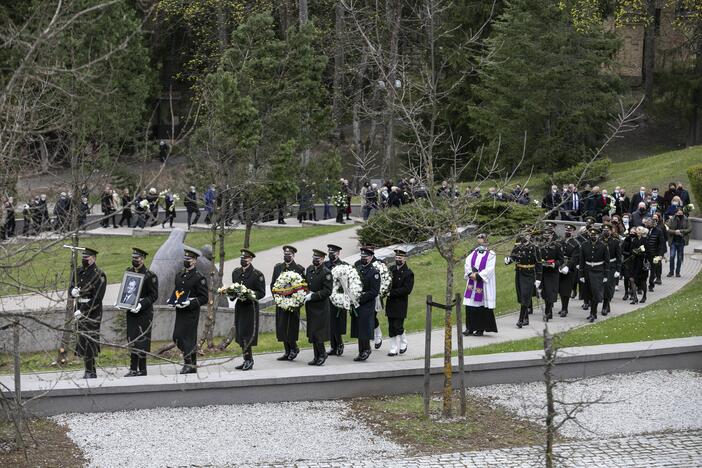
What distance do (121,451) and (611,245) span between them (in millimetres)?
12975

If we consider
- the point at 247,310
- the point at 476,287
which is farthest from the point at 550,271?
the point at 247,310

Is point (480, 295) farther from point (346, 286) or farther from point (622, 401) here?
point (622, 401)

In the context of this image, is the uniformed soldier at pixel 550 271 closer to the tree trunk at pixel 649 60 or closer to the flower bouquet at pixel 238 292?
the flower bouquet at pixel 238 292

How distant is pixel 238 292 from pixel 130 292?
163 centimetres

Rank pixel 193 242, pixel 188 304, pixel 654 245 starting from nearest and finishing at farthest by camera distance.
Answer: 1. pixel 188 304
2. pixel 654 245
3. pixel 193 242

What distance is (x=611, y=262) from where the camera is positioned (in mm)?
22953

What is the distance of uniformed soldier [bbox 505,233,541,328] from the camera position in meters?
21.2

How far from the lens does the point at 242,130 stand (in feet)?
82.0

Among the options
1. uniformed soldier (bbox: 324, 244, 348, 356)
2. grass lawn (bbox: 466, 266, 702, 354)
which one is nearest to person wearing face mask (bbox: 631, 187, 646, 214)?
grass lawn (bbox: 466, 266, 702, 354)

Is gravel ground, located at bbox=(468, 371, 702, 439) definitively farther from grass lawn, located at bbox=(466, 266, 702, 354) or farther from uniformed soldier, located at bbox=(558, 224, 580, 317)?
uniformed soldier, located at bbox=(558, 224, 580, 317)

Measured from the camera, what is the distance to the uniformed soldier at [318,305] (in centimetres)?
1739

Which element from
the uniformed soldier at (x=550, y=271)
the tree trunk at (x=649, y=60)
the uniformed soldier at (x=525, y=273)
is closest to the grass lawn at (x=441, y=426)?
the uniformed soldier at (x=525, y=273)

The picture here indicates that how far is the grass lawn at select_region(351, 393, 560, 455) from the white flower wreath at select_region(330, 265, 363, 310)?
2.34 metres

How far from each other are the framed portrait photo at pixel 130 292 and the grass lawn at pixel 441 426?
12.3ft
